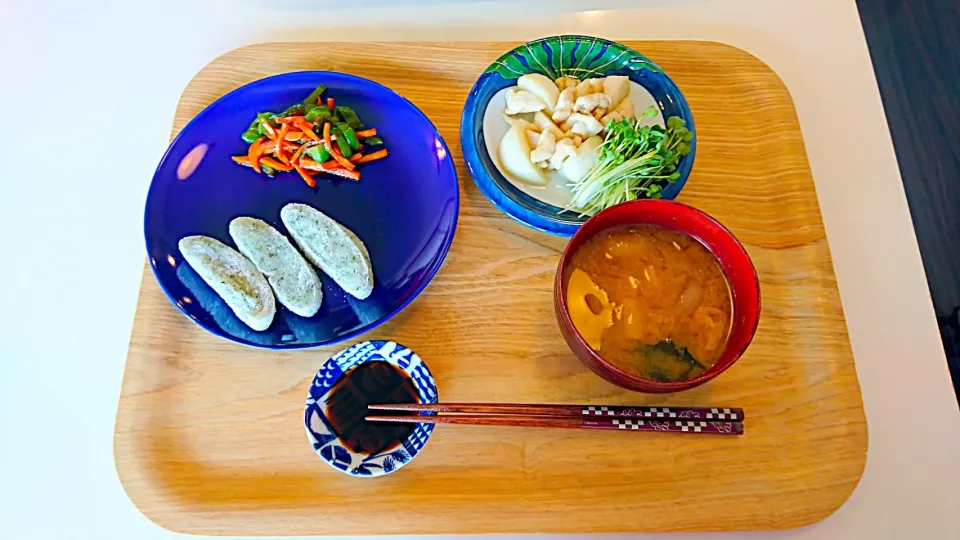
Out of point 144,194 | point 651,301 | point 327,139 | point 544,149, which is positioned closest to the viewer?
point 651,301

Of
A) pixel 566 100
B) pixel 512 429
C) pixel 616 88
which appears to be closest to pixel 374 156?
pixel 566 100

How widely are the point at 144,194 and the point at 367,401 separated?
87cm

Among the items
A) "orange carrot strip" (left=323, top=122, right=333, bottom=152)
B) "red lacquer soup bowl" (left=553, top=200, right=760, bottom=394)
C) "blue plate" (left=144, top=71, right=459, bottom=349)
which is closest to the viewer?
"red lacquer soup bowl" (left=553, top=200, right=760, bottom=394)

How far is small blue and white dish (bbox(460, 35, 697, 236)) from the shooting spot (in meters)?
1.40

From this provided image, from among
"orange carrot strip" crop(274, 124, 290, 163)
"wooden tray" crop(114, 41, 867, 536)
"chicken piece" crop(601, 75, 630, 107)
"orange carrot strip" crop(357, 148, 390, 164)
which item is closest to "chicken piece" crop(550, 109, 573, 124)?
"chicken piece" crop(601, 75, 630, 107)

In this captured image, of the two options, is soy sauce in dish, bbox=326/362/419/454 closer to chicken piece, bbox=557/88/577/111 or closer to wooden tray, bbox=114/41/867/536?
wooden tray, bbox=114/41/867/536

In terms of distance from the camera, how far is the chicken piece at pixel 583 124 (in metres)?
1.38

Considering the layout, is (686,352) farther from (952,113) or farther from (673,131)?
(952,113)

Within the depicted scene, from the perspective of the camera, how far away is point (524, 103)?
4.70 ft

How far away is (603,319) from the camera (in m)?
1.23

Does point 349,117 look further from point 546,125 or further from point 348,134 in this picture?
point 546,125

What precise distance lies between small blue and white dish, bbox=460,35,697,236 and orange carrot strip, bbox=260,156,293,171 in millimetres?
426

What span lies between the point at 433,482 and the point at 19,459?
0.95 m

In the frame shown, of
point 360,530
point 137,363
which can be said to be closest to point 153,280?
point 137,363
